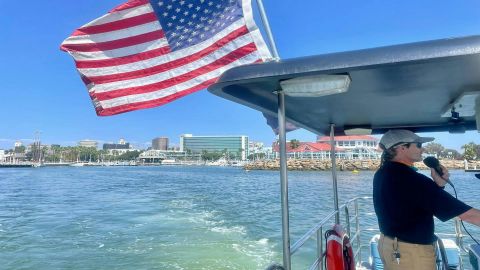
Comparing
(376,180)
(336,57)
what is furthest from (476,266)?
(336,57)

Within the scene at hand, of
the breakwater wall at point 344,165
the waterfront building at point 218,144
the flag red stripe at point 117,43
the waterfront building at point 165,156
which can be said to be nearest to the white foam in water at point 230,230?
the flag red stripe at point 117,43

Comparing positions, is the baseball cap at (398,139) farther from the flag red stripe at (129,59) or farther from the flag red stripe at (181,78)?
the flag red stripe at (129,59)

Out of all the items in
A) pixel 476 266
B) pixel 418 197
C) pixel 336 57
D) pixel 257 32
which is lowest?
pixel 476 266

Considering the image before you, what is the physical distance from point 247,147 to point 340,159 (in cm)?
10254

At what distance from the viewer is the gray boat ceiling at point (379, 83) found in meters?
1.56

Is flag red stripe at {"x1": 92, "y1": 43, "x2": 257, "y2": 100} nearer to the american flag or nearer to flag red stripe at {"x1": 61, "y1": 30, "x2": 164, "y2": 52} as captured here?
the american flag

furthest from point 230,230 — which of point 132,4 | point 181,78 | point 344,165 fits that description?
point 344,165

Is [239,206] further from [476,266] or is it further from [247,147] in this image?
[247,147]

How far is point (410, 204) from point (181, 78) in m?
2.46

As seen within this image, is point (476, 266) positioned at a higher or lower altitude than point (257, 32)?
lower

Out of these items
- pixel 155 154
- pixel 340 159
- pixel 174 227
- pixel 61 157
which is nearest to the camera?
pixel 174 227

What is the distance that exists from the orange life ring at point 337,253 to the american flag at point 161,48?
193 cm

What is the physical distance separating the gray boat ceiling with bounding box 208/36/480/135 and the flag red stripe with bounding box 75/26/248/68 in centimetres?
106

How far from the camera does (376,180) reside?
235 centimetres
